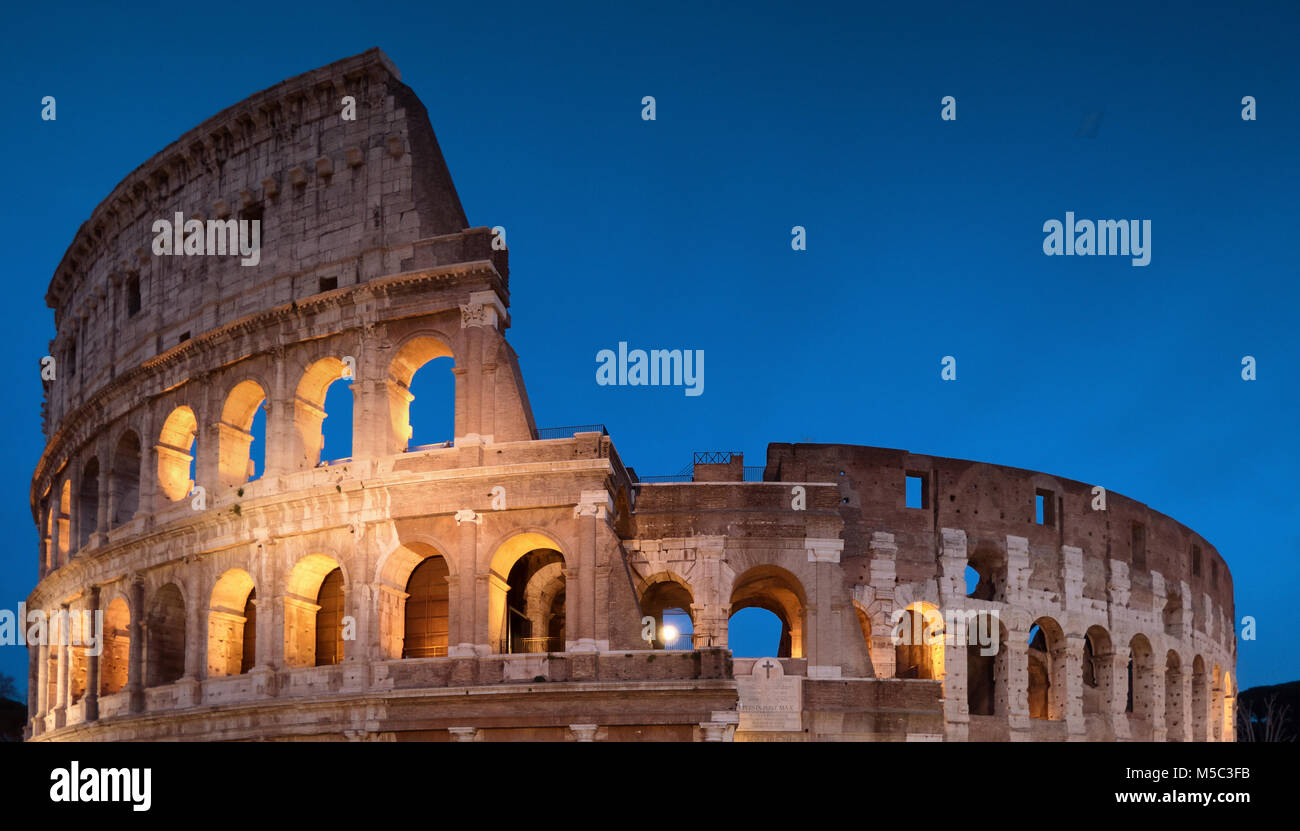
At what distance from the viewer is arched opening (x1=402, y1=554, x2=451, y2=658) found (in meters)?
24.7

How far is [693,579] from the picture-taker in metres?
25.9

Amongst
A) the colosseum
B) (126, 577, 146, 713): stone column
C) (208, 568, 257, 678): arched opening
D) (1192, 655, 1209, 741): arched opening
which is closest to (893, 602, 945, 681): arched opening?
the colosseum

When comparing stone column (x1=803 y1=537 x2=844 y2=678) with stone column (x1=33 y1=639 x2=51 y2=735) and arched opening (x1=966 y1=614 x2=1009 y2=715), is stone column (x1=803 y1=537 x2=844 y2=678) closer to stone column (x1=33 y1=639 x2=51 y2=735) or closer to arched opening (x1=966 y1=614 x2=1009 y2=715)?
arched opening (x1=966 y1=614 x2=1009 y2=715)

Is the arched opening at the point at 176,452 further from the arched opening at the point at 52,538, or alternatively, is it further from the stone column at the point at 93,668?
the arched opening at the point at 52,538

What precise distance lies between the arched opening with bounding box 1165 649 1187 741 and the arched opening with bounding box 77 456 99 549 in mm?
28083

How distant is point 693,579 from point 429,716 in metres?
6.24

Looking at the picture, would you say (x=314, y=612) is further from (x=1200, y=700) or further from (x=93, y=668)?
(x=1200, y=700)

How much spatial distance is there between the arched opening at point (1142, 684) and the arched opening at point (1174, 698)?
0.96m

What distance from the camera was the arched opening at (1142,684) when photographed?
33.8 meters

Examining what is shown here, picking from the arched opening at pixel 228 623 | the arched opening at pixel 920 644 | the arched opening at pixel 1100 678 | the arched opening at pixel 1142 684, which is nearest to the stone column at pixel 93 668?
the arched opening at pixel 228 623

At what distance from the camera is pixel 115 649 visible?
2869 cm

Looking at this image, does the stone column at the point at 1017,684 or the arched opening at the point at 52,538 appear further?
the arched opening at the point at 52,538

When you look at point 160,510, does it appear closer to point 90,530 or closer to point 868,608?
point 90,530
